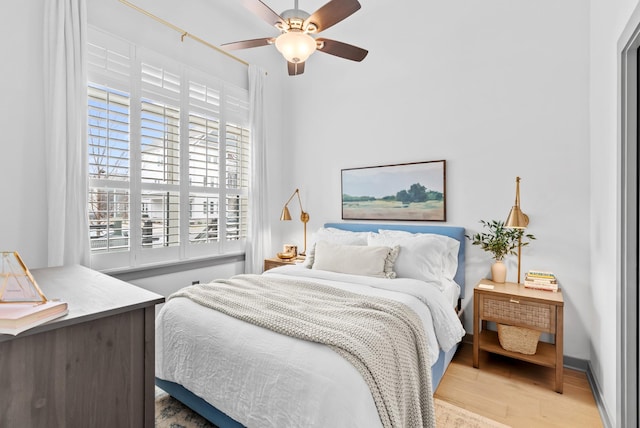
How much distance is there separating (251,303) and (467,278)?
81.0 inches

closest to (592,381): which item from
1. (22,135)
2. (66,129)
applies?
(66,129)

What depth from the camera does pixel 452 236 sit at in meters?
2.85

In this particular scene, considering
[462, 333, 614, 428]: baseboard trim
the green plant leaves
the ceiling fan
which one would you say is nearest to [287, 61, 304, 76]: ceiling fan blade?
the ceiling fan

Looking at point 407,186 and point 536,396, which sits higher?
point 407,186

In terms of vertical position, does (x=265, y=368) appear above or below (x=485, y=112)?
below

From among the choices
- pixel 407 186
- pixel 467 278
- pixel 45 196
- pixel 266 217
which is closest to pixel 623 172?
pixel 467 278

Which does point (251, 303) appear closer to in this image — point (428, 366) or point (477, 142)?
point (428, 366)

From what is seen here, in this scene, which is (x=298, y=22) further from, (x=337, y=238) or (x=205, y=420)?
(x=205, y=420)

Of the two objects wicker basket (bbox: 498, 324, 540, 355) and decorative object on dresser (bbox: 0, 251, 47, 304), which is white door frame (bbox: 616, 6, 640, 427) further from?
decorative object on dresser (bbox: 0, 251, 47, 304)

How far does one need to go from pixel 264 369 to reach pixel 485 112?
2752mm

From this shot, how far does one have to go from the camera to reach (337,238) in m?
3.14

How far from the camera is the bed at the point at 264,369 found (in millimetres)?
1204

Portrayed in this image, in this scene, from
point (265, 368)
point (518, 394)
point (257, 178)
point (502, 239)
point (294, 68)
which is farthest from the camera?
point (257, 178)

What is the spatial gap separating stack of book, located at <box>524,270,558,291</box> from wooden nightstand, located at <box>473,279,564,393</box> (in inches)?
1.9
